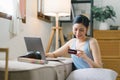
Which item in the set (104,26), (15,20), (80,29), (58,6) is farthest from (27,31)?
(104,26)

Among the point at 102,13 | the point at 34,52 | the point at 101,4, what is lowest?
the point at 34,52

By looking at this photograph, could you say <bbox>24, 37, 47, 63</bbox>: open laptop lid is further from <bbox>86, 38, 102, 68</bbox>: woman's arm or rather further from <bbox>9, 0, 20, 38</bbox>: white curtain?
<bbox>9, 0, 20, 38</bbox>: white curtain

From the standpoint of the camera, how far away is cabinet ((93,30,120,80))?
367 cm

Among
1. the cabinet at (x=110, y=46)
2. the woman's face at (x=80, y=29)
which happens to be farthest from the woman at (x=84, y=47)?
the cabinet at (x=110, y=46)

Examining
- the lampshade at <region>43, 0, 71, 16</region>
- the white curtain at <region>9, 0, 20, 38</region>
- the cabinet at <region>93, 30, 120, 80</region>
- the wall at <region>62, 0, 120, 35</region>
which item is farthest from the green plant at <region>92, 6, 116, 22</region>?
the white curtain at <region>9, 0, 20, 38</region>

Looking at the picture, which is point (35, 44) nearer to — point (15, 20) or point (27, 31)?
point (15, 20)

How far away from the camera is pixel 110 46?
12.1 feet

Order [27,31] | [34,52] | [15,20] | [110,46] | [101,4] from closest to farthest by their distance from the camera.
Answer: [34,52], [15,20], [27,31], [110,46], [101,4]

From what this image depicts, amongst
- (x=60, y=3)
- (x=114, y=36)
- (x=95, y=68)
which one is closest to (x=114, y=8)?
(x=114, y=36)

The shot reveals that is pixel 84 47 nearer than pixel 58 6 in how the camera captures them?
Yes

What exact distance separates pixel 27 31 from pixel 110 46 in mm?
1313

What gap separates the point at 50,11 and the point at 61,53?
2.99 feet

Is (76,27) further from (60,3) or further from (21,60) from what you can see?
(60,3)

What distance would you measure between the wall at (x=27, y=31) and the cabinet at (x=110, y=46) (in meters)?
0.76
